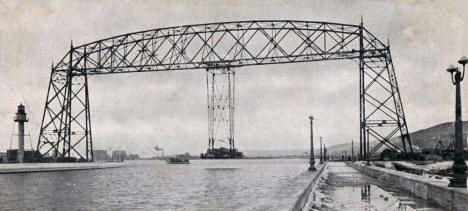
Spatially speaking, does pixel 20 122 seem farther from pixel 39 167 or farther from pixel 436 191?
pixel 436 191

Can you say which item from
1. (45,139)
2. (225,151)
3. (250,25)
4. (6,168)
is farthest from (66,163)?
(225,151)

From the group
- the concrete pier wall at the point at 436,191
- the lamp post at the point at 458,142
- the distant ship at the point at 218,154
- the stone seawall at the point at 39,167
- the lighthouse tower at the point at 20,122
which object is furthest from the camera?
the distant ship at the point at 218,154

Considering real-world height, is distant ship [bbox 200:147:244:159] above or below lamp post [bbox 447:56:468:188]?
below

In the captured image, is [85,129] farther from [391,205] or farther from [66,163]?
[391,205]

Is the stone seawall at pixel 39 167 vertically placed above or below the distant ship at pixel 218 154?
above

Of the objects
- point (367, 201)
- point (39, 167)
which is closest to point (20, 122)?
point (39, 167)

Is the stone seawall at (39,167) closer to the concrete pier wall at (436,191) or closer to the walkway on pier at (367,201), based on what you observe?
the walkway on pier at (367,201)

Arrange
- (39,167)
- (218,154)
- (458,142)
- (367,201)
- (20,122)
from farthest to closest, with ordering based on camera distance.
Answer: (218,154), (20,122), (39,167), (367,201), (458,142)

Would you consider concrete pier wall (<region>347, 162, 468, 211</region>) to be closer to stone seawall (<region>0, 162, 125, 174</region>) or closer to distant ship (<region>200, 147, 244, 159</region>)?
stone seawall (<region>0, 162, 125, 174</region>)

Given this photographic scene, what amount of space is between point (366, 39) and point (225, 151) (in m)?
46.1

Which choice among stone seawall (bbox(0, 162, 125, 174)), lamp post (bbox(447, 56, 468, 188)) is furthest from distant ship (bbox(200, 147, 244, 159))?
lamp post (bbox(447, 56, 468, 188))

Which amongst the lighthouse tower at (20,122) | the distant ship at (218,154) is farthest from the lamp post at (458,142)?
the distant ship at (218,154)

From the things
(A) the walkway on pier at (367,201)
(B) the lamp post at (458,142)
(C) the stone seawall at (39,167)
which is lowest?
(C) the stone seawall at (39,167)

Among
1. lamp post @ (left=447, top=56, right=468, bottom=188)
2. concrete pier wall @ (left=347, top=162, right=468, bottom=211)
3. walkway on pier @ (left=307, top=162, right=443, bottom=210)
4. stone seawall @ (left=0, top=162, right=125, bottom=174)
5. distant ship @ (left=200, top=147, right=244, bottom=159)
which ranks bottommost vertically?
distant ship @ (left=200, top=147, right=244, bottom=159)
